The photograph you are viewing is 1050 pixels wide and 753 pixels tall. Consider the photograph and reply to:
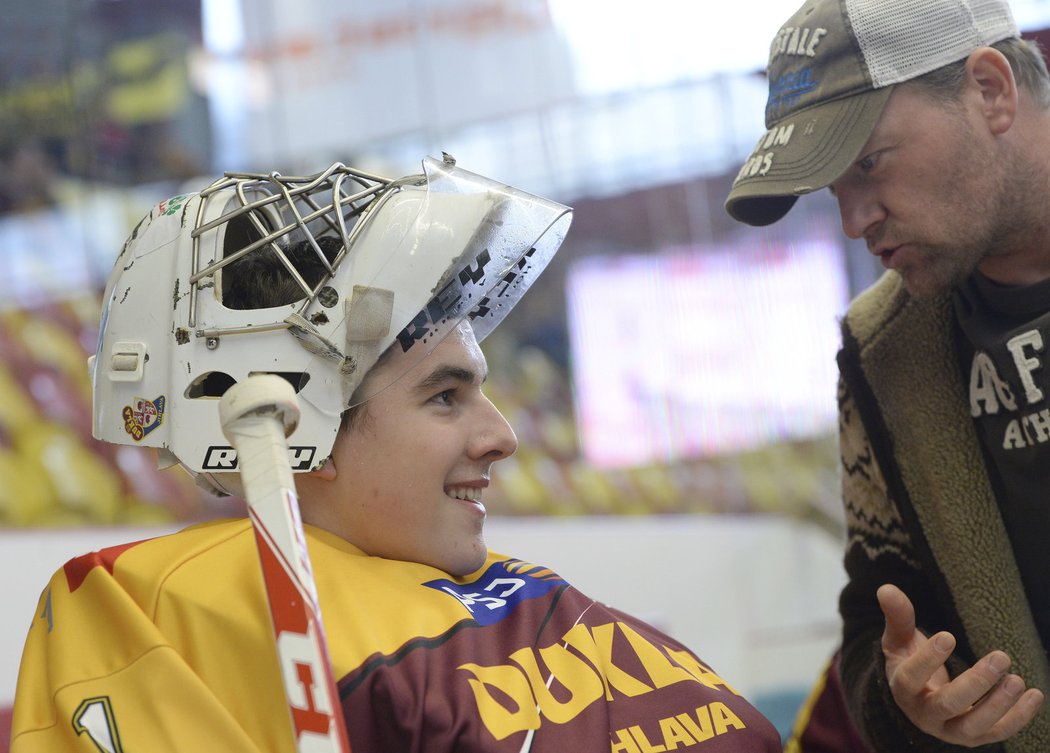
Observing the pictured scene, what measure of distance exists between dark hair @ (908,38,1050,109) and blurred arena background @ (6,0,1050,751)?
1.99m

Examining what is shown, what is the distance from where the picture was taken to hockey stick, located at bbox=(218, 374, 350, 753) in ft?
2.75

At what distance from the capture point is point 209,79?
135 inches

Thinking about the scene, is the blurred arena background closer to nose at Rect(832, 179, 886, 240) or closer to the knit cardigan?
the knit cardigan

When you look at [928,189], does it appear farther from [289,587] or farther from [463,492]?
[289,587]

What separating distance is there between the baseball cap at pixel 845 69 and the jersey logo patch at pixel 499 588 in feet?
1.57

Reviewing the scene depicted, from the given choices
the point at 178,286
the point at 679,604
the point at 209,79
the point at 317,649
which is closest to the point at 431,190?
the point at 178,286

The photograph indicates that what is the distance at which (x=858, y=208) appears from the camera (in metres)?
1.38

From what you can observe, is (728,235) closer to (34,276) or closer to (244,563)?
(34,276)

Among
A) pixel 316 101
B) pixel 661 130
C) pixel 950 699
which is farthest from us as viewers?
pixel 661 130

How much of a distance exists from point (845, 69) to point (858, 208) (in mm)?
154

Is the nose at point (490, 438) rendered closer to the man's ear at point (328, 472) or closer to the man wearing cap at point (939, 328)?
the man's ear at point (328, 472)

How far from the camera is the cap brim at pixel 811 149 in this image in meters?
1.31

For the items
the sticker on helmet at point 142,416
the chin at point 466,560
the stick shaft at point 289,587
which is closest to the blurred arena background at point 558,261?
the sticker on helmet at point 142,416

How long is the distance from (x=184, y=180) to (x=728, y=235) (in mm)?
2589
